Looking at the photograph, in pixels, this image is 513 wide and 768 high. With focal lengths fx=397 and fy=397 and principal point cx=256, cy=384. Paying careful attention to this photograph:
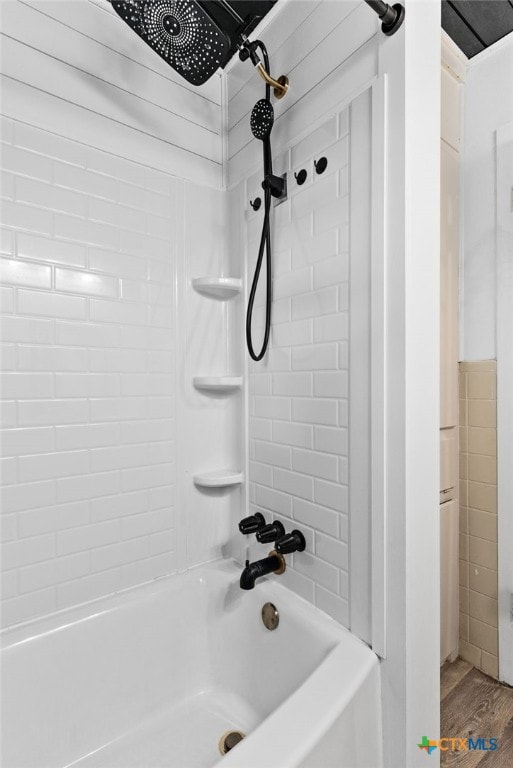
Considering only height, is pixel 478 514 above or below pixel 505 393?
below

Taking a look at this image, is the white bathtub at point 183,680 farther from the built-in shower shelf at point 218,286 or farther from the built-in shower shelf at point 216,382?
the built-in shower shelf at point 218,286

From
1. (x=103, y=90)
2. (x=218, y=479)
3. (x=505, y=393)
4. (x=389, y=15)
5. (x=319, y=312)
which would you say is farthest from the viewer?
(x=505, y=393)

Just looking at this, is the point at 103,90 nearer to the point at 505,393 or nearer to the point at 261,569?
the point at 261,569

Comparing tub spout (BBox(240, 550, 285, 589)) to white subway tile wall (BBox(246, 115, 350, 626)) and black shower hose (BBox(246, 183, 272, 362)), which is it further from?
black shower hose (BBox(246, 183, 272, 362))

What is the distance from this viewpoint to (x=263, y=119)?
1.23 metres

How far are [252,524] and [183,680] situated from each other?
560 millimetres

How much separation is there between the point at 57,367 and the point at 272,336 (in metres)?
0.68

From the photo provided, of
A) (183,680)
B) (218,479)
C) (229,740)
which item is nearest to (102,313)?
(218,479)

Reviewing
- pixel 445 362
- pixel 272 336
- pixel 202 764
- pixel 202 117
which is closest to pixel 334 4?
pixel 202 117

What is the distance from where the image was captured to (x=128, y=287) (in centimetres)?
134

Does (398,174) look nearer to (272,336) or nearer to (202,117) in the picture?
(272,336)

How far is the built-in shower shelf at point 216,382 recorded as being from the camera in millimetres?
1436

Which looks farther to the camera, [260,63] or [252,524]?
[252,524]

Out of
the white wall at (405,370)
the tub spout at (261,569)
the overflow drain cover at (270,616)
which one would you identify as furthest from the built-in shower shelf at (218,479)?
the white wall at (405,370)
